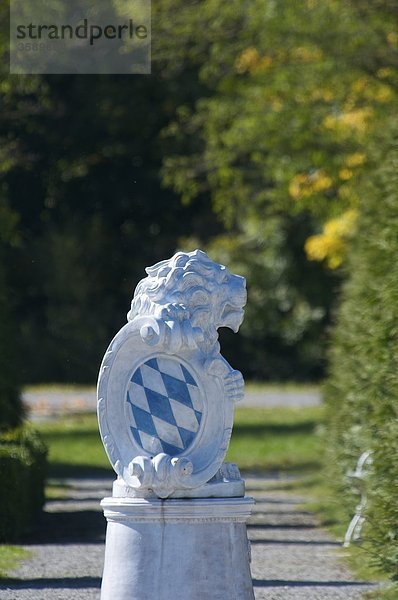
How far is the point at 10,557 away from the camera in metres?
10.8

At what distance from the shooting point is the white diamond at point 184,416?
621 cm

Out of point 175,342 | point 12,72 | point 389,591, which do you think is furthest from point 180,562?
point 12,72

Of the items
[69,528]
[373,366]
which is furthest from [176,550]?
[69,528]

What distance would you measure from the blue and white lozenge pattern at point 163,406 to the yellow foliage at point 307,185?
45.7 feet

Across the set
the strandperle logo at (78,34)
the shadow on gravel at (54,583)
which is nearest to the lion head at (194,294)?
the shadow on gravel at (54,583)

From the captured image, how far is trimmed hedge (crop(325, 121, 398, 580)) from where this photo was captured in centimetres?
894

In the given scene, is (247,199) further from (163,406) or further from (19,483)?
(163,406)

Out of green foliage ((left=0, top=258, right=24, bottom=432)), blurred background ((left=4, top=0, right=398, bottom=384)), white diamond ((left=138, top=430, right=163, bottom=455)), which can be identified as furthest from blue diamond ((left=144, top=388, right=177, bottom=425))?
blurred background ((left=4, top=0, right=398, bottom=384))

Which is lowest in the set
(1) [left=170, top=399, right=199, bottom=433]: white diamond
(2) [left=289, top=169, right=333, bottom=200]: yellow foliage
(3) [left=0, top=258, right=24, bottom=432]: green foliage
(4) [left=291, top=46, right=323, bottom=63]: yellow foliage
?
(1) [left=170, top=399, right=199, bottom=433]: white diamond

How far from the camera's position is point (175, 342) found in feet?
20.2

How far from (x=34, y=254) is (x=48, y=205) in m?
1.75

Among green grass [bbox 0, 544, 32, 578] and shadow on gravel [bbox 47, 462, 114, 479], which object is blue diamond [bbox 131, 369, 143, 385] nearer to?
green grass [bbox 0, 544, 32, 578]

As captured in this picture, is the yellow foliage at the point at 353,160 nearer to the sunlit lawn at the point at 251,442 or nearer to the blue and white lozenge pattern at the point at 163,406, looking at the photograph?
the sunlit lawn at the point at 251,442

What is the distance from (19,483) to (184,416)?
5.81 m
